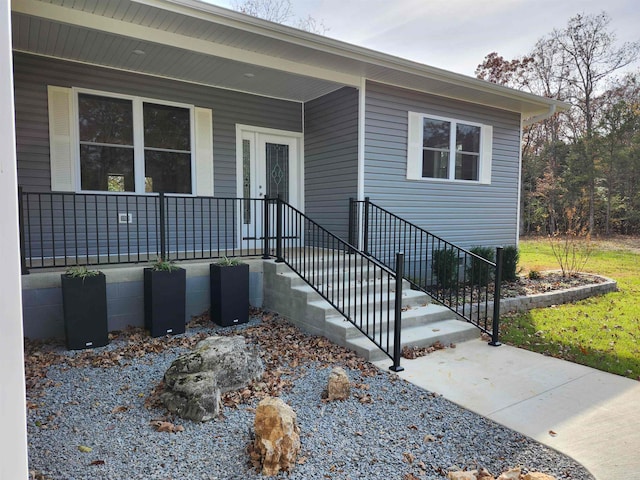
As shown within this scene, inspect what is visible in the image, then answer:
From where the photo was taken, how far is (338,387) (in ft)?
10.7

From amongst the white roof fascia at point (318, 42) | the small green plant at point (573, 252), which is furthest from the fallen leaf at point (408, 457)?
the small green plant at point (573, 252)

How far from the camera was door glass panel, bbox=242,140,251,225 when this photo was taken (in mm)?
6996

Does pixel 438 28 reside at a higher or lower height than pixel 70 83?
higher

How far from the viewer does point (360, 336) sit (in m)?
4.46

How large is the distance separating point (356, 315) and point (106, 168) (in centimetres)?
410

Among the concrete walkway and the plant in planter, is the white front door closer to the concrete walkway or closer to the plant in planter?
the plant in planter

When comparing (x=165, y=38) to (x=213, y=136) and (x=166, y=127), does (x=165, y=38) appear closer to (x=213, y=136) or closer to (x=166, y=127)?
(x=166, y=127)

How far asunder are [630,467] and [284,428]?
6.67 ft

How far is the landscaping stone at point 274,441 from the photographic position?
2.32 meters

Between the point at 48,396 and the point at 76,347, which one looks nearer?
the point at 48,396

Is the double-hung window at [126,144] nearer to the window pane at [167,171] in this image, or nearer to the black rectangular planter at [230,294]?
the window pane at [167,171]

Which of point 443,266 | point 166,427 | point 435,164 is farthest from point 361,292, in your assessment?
point 435,164

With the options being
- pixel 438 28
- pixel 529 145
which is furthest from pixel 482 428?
pixel 529 145

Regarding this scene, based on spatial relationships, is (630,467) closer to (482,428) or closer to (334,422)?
(482,428)
